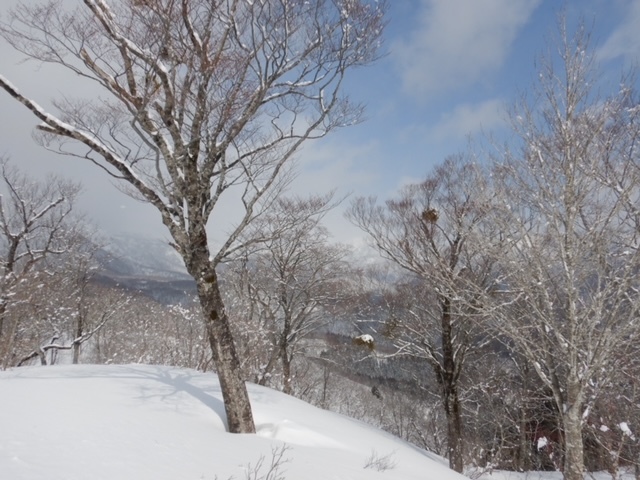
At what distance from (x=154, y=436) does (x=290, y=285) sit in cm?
1029

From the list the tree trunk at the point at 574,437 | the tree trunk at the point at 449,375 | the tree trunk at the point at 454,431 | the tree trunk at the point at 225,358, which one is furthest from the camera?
the tree trunk at the point at 449,375

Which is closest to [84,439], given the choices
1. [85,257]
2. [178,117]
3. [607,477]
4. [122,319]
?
[178,117]

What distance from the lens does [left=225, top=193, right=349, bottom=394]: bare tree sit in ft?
44.8

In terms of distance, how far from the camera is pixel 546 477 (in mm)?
13273

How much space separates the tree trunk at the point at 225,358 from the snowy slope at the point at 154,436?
28cm

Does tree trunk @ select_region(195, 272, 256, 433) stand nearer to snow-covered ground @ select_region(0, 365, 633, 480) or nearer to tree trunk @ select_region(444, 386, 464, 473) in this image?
snow-covered ground @ select_region(0, 365, 633, 480)

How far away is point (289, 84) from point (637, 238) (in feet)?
19.0

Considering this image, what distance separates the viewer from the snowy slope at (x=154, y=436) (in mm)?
2770

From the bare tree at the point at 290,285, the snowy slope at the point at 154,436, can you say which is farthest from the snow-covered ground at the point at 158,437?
the bare tree at the point at 290,285

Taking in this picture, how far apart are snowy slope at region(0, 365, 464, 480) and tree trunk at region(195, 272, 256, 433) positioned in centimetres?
28

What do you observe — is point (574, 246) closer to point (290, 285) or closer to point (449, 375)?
point (449, 375)

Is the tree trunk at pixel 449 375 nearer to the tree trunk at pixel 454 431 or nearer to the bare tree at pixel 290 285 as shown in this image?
the tree trunk at pixel 454 431

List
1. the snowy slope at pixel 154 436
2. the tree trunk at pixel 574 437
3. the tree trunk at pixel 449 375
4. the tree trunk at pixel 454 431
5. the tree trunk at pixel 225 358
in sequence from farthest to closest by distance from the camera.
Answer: the tree trunk at pixel 449 375 → the tree trunk at pixel 454 431 → the tree trunk at pixel 574 437 → the tree trunk at pixel 225 358 → the snowy slope at pixel 154 436

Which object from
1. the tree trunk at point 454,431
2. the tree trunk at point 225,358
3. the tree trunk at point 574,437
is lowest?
the tree trunk at point 454,431
